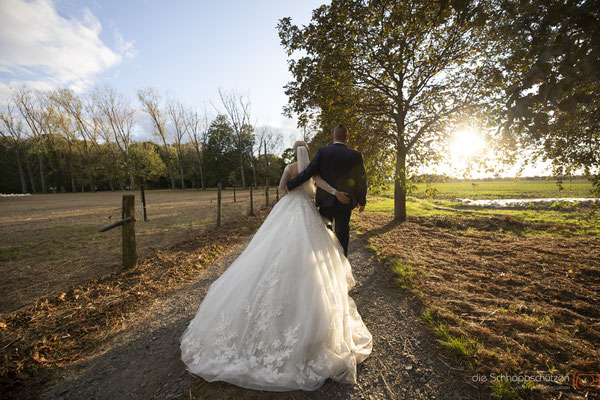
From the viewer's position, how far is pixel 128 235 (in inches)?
187

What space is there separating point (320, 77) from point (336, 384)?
8.52 m

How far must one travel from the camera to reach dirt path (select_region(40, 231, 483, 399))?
198cm

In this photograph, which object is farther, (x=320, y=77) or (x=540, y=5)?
(x=320, y=77)

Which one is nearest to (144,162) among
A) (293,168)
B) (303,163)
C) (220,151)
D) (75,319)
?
(220,151)

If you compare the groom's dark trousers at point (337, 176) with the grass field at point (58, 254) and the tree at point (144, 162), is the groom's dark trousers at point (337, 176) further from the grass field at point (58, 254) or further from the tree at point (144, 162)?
the tree at point (144, 162)

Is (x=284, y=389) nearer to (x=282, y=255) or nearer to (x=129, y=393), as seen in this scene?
(x=282, y=255)

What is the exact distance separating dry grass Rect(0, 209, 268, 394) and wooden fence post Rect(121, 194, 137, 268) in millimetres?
220

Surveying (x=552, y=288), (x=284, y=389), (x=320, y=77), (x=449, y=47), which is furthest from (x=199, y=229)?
(x=449, y=47)

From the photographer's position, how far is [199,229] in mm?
9234

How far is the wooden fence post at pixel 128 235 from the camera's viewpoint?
4715 mm

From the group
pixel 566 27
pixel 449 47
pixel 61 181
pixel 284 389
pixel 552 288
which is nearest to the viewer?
pixel 284 389

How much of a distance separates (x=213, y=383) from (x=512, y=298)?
4.33m

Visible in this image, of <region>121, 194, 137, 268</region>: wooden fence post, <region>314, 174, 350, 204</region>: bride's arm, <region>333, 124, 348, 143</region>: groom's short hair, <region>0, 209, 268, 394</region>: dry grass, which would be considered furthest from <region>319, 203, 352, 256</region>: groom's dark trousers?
<region>121, 194, 137, 268</region>: wooden fence post

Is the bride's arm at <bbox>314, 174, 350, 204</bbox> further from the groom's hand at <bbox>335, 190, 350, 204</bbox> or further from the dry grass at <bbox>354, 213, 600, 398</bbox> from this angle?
the dry grass at <bbox>354, 213, 600, 398</bbox>
